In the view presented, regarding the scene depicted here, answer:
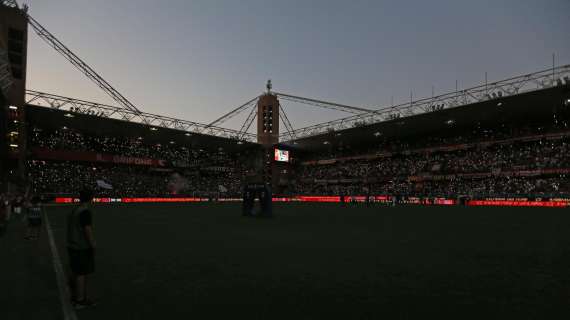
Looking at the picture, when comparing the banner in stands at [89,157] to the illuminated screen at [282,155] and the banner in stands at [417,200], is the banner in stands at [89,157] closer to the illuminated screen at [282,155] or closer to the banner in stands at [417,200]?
the banner in stands at [417,200]

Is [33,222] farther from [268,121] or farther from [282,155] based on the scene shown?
[268,121]

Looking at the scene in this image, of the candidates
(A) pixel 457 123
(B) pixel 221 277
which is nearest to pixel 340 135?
(A) pixel 457 123

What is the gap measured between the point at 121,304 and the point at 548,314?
20.5 feet

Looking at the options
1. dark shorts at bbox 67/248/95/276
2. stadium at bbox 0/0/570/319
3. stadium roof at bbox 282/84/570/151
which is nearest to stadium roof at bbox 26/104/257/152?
stadium at bbox 0/0/570/319

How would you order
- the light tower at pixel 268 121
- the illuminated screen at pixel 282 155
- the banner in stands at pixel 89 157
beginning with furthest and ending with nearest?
the light tower at pixel 268 121 < the illuminated screen at pixel 282 155 < the banner in stands at pixel 89 157

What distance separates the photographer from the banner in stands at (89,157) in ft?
159

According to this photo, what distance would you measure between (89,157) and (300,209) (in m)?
37.5

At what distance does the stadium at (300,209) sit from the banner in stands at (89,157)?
197 mm

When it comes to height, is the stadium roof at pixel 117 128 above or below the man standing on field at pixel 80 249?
above

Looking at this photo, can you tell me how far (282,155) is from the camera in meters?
73.6

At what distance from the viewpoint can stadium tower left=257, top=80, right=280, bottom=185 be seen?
72062 millimetres

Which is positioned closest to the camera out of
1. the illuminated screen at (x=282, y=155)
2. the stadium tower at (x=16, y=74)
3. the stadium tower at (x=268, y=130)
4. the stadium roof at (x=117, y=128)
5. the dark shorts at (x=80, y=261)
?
the dark shorts at (x=80, y=261)

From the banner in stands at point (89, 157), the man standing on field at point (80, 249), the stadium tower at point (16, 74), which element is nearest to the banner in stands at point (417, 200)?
the stadium tower at point (16, 74)

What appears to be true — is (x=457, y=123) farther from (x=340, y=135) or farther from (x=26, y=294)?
(x=26, y=294)
